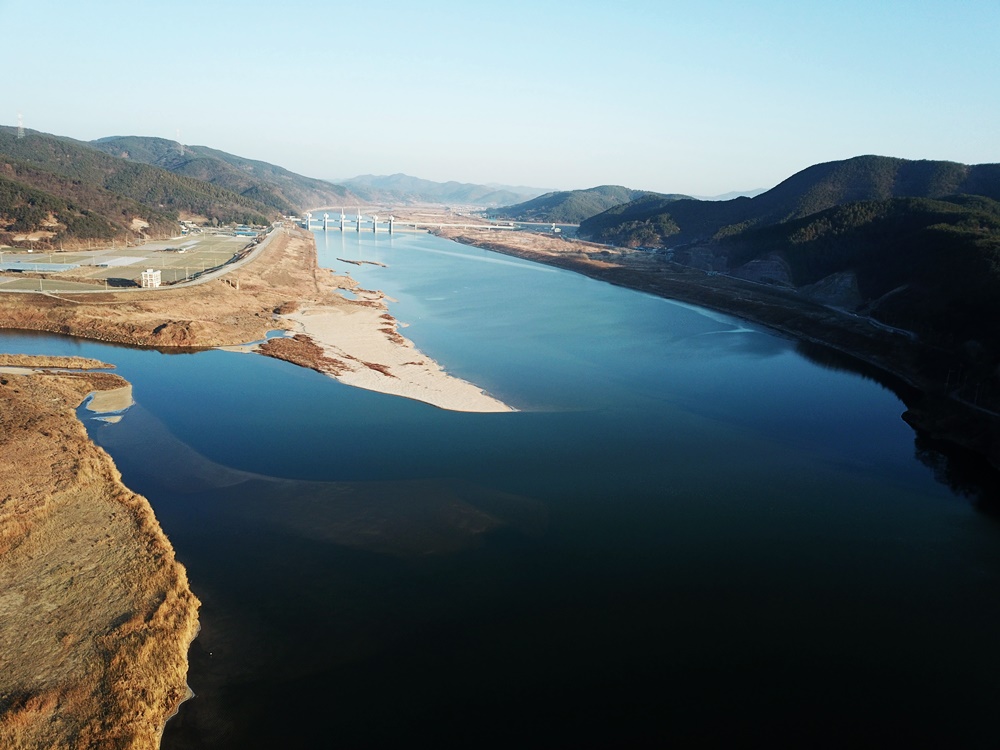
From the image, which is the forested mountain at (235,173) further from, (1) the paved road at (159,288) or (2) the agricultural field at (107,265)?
(1) the paved road at (159,288)

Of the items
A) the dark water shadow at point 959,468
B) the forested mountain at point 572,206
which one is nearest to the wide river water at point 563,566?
the dark water shadow at point 959,468

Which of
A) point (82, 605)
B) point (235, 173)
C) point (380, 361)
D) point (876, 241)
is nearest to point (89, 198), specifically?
point (380, 361)

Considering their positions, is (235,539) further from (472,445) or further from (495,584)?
(472,445)

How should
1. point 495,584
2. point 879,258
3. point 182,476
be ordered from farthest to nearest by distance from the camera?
point 879,258 < point 182,476 < point 495,584

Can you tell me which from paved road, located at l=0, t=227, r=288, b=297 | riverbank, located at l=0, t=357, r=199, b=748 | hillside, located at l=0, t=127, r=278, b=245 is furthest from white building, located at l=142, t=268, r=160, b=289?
riverbank, located at l=0, t=357, r=199, b=748

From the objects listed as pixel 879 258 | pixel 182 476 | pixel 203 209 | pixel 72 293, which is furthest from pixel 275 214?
pixel 182 476

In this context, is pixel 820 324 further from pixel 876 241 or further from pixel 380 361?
pixel 380 361

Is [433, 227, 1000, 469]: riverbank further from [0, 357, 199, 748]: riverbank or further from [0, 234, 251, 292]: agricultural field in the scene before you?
[0, 234, 251, 292]: agricultural field
